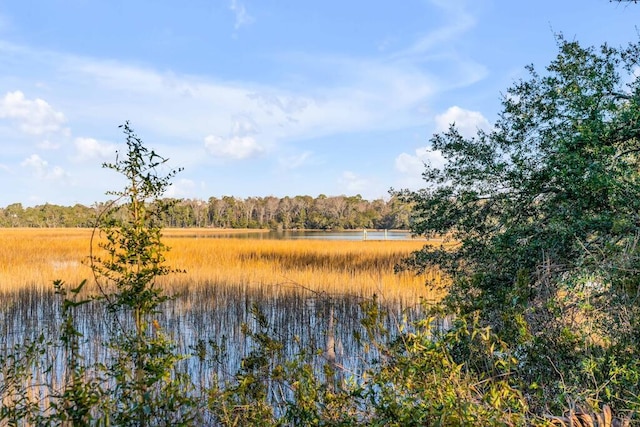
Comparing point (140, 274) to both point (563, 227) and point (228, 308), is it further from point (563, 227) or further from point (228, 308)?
point (228, 308)

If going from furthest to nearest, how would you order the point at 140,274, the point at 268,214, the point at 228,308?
the point at 268,214 → the point at 228,308 → the point at 140,274

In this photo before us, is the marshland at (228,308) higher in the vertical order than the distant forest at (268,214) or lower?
lower

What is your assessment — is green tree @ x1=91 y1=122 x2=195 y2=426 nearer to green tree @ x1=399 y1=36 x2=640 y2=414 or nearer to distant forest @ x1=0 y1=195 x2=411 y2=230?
green tree @ x1=399 y1=36 x2=640 y2=414

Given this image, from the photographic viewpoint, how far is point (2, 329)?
7.62 m

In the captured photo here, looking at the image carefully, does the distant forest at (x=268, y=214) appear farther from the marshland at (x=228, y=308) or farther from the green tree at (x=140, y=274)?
the green tree at (x=140, y=274)

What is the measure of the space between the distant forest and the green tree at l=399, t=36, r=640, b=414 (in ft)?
259

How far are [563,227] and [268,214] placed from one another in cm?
9459

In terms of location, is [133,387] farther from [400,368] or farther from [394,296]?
[394,296]

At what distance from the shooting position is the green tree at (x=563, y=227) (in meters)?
3.21

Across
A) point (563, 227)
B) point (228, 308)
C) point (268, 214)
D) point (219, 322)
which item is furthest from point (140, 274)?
point (268, 214)

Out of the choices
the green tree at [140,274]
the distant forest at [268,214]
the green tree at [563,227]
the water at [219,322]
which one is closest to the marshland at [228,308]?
the water at [219,322]

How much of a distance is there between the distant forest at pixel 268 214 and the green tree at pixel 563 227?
7887cm

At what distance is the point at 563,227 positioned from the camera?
3736 mm

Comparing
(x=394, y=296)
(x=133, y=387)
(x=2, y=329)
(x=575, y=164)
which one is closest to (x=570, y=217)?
(x=575, y=164)
